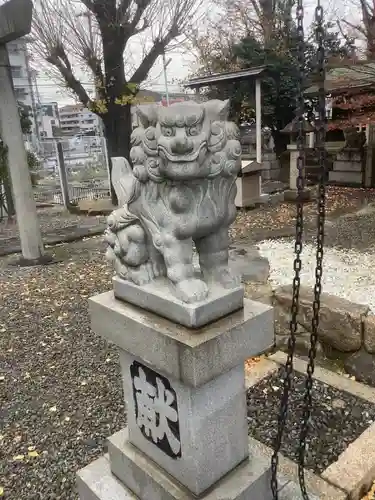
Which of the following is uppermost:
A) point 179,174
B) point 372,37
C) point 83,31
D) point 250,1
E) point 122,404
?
point 250,1

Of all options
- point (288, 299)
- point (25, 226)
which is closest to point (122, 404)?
point (288, 299)

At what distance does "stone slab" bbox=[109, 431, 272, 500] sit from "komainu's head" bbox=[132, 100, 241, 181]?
137cm

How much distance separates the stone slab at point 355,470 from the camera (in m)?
2.18

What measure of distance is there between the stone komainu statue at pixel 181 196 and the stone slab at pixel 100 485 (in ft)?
3.65

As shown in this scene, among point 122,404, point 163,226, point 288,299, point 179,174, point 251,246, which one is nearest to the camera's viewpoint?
point 179,174

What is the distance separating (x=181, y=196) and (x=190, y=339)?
1.86 feet

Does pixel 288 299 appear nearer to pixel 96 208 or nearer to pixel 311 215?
pixel 311 215

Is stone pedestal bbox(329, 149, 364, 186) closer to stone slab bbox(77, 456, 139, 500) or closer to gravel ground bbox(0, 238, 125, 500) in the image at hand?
gravel ground bbox(0, 238, 125, 500)

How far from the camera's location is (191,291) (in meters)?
1.71

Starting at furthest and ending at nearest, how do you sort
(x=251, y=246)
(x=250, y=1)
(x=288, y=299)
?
1. (x=250, y=1)
2. (x=251, y=246)
3. (x=288, y=299)

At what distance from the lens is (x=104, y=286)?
5.34 meters

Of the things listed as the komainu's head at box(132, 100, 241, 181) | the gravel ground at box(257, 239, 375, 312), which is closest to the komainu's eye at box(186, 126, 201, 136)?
the komainu's head at box(132, 100, 241, 181)

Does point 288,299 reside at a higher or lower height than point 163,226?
lower

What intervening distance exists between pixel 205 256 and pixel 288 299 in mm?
2177
